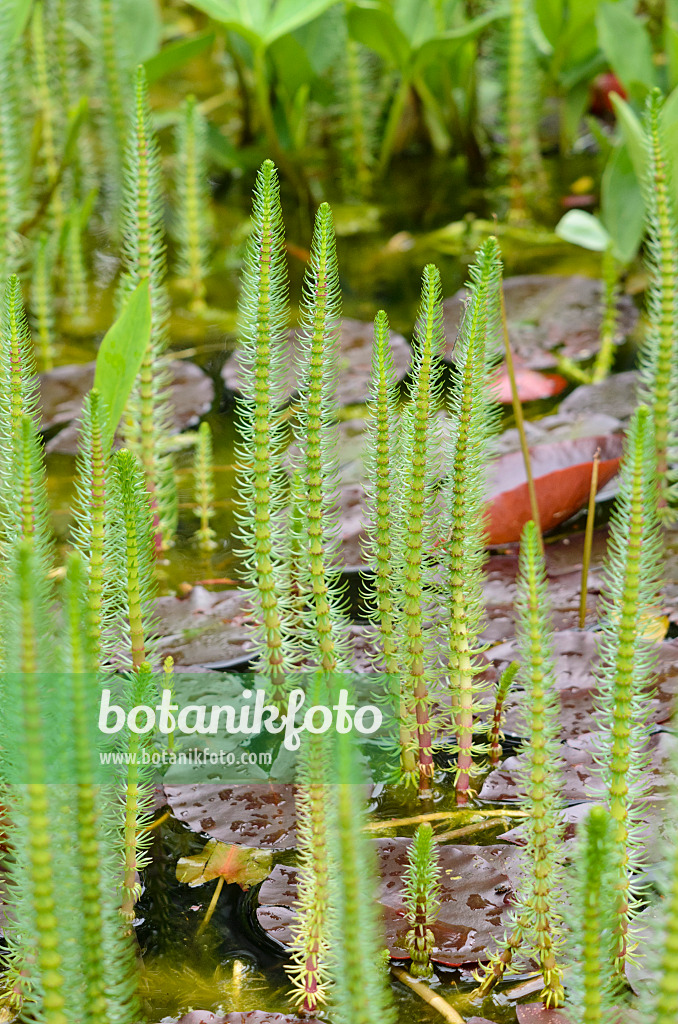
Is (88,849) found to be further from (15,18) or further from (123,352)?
(15,18)

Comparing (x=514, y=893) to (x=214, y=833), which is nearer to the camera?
(x=514, y=893)

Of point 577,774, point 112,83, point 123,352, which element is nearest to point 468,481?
point 577,774

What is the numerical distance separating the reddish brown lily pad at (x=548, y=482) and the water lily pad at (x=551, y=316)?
0.44 m

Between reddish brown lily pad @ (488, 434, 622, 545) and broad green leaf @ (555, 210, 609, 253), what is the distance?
2.24 feet

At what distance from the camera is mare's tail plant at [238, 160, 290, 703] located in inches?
49.7

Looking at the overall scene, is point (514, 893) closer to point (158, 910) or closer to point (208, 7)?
point (158, 910)

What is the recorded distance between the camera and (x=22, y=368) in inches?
53.3

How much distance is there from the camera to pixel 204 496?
74.3 inches

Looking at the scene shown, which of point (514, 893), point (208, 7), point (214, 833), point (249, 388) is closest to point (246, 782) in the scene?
point (214, 833)

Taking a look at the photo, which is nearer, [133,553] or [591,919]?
[591,919]

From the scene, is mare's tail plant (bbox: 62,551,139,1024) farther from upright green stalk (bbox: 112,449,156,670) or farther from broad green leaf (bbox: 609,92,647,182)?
broad green leaf (bbox: 609,92,647,182)

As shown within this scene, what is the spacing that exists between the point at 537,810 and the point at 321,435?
0.49 meters

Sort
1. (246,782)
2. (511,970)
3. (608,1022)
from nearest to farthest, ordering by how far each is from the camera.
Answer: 1. (608,1022)
2. (511,970)
3. (246,782)

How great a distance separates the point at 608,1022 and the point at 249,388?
0.78 metres
